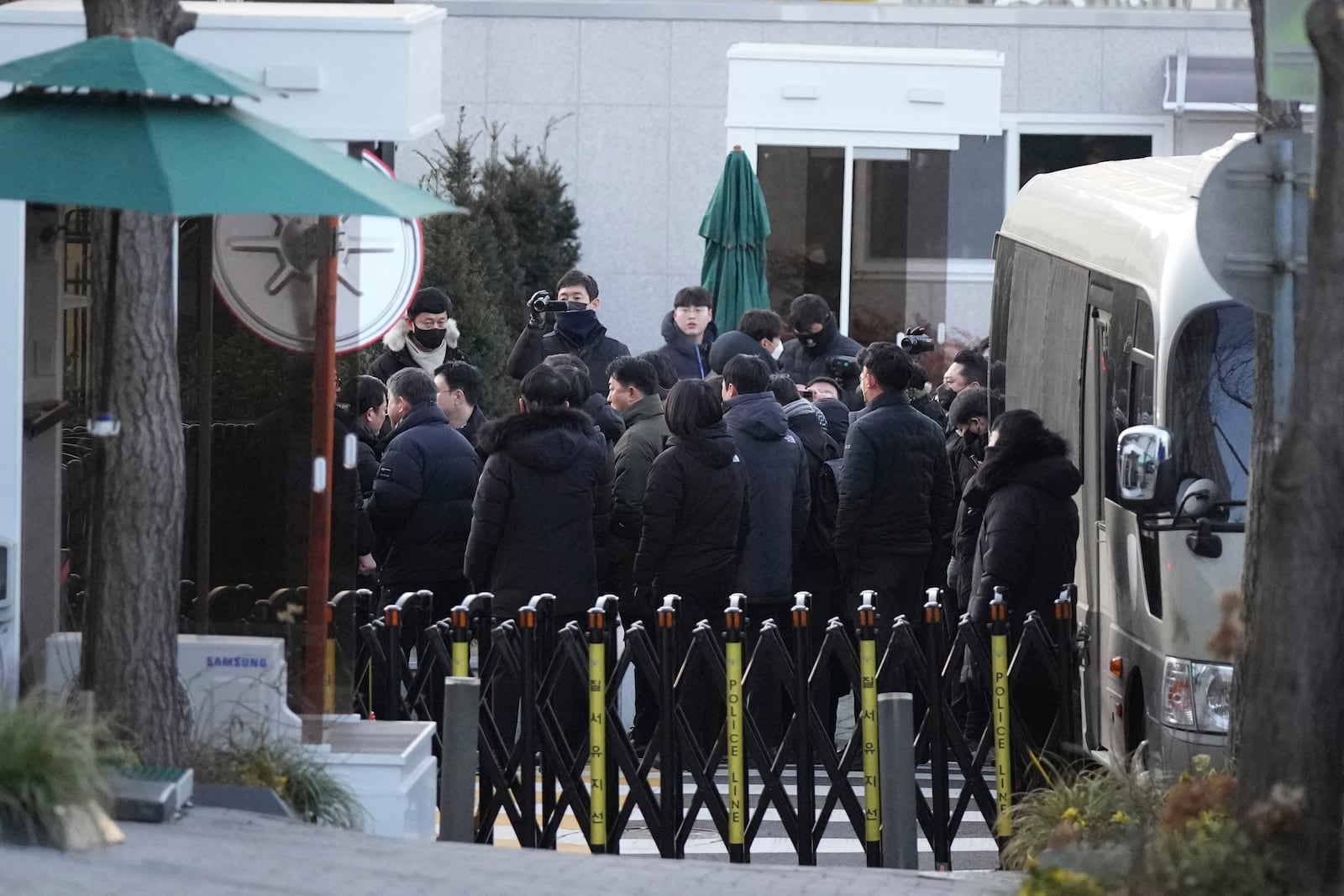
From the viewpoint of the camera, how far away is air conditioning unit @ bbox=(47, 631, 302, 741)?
714cm

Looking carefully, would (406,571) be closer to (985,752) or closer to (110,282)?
(985,752)

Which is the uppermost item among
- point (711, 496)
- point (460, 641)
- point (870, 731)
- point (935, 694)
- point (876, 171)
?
point (876, 171)

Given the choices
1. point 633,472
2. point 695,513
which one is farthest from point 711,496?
point 633,472

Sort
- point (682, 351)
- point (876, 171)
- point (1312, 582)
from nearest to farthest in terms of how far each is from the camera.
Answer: point (1312, 582) < point (682, 351) < point (876, 171)

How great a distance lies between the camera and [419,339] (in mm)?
12984

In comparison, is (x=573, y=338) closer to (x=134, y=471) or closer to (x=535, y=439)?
(x=535, y=439)

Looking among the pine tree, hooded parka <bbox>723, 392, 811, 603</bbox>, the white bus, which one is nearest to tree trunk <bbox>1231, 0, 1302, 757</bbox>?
the white bus

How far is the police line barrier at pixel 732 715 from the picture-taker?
27.8ft

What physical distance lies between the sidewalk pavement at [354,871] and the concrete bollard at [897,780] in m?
0.69

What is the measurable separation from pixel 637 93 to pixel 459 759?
13.8 metres

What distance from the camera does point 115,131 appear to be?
243 inches

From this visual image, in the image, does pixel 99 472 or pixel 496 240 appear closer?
pixel 99 472

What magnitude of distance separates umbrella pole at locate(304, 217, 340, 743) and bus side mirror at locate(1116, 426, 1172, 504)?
308 centimetres

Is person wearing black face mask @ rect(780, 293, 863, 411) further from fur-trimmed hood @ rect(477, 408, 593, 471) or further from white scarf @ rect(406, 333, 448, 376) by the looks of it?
fur-trimmed hood @ rect(477, 408, 593, 471)
